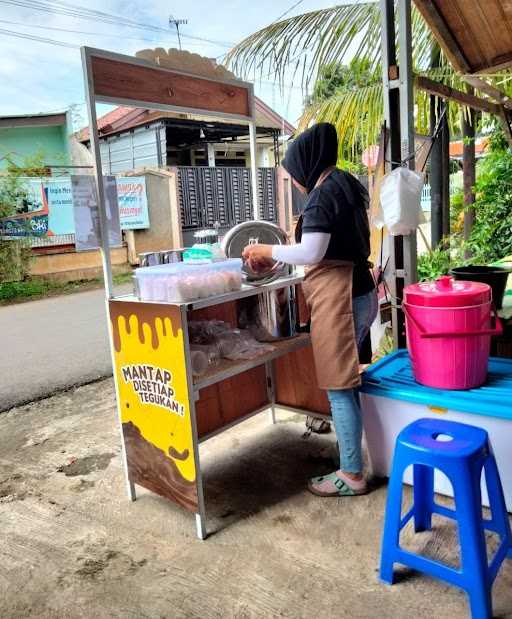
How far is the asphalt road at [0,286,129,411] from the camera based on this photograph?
4.54m

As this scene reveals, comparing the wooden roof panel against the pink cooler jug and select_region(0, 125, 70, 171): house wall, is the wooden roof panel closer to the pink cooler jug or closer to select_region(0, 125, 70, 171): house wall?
the pink cooler jug

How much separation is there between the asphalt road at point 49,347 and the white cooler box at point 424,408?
294 cm

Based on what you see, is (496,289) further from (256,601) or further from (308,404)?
(256,601)

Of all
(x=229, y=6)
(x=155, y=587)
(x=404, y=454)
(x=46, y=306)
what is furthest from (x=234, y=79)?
(x=229, y=6)

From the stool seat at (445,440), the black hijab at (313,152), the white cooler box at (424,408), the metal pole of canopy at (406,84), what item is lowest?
the white cooler box at (424,408)

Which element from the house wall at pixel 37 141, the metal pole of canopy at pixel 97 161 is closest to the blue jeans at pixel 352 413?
the metal pole of canopy at pixel 97 161

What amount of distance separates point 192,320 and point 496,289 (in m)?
1.71

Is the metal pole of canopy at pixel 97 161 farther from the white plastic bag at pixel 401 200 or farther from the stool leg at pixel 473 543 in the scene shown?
the stool leg at pixel 473 543

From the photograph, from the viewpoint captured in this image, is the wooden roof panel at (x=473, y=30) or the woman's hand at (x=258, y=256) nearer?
the woman's hand at (x=258, y=256)

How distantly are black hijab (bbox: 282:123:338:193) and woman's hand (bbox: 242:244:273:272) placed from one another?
1.17 ft

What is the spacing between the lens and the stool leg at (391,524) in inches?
68.9

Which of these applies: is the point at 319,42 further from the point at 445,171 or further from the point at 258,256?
the point at 258,256

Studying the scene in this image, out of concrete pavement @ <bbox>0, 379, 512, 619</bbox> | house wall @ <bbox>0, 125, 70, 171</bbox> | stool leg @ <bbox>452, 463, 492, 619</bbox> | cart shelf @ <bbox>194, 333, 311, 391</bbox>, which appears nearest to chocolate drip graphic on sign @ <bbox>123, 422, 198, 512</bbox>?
concrete pavement @ <bbox>0, 379, 512, 619</bbox>

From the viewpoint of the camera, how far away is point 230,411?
2.99 meters
